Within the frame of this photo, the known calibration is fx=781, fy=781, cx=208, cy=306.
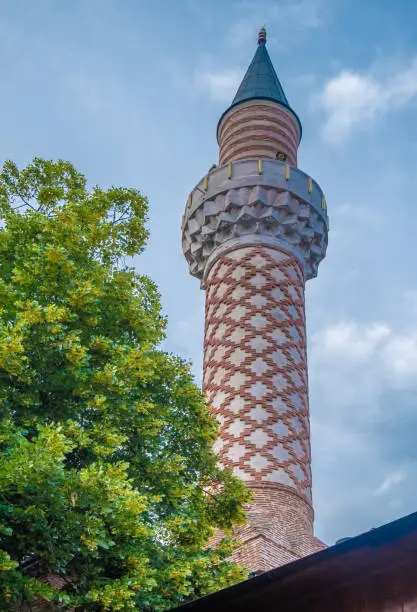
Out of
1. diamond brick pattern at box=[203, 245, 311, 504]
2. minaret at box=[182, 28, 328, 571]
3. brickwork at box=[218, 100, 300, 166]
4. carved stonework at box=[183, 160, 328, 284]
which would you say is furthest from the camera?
brickwork at box=[218, 100, 300, 166]

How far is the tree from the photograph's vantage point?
6.86m

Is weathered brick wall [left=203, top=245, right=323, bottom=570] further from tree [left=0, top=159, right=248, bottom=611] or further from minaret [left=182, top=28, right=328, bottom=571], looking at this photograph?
tree [left=0, top=159, right=248, bottom=611]

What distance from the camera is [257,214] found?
16172 mm

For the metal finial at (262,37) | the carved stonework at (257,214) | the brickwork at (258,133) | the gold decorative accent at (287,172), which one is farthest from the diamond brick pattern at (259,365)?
the metal finial at (262,37)

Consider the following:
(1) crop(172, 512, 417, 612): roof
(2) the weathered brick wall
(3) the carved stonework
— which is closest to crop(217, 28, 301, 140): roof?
(3) the carved stonework

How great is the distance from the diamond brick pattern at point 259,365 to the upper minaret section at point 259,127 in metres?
3.01

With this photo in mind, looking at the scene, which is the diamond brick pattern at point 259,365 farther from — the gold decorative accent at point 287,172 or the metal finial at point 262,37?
the metal finial at point 262,37

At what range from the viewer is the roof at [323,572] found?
4.75 meters

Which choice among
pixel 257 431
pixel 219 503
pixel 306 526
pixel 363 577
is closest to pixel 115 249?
pixel 219 503

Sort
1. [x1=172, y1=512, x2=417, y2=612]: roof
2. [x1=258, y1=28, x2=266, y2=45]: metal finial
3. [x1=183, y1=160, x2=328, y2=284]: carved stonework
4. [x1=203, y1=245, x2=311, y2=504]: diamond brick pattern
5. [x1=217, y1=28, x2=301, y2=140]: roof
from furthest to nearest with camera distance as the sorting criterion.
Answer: [x1=258, y1=28, x2=266, y2=45]: metal finial < [x1=217, y1=28, x2=301, y2=140]: roof < [x1=183, y1=160, x2=328, y2=284]: carved stonework < [x1=203, y1=245, x2=311, y2=504]: diamond brick pattern < [x1=172, y1=512, x2=417, y2=612]: roof

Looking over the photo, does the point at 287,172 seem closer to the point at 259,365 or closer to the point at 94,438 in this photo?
the point at 259,365

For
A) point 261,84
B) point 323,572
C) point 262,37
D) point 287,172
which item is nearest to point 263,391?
point 287,172

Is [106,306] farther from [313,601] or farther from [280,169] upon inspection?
[280,169]

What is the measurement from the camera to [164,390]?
918cm
